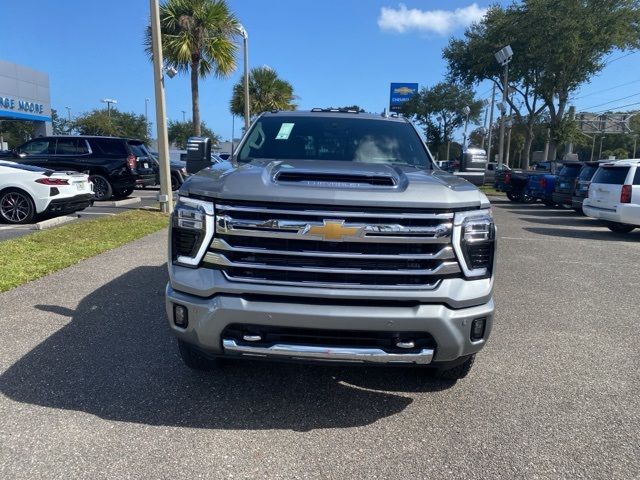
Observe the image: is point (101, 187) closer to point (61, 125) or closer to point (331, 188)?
point (331, 188)

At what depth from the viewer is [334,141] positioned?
4520 millimetres

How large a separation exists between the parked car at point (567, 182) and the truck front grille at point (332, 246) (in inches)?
578

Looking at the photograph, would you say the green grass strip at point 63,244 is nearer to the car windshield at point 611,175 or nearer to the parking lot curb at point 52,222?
the parking lot curb at point 52,222

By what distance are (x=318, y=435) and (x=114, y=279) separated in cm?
418

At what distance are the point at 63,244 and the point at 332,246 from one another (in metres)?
6.52

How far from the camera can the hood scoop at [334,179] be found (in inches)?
120

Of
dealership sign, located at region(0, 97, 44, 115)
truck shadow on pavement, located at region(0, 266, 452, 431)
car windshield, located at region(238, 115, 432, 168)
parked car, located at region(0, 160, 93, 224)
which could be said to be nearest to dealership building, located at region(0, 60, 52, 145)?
dealership sign, located at region(0, 97, 44, 115)

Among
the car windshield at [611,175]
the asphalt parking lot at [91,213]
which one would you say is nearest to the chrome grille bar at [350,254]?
the asphalt parking lot at [91,213]

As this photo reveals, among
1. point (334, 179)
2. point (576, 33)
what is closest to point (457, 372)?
point (334, 179)

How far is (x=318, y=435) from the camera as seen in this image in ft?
9.81

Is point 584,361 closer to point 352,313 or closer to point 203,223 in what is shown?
point 352,313

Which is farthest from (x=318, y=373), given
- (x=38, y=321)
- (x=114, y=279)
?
(x=114, y=279)

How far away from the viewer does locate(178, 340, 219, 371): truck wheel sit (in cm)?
346

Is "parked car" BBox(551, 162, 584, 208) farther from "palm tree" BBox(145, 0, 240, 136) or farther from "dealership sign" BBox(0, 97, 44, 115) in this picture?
"dealership sign" BBox(0, 97, 44, 115)
